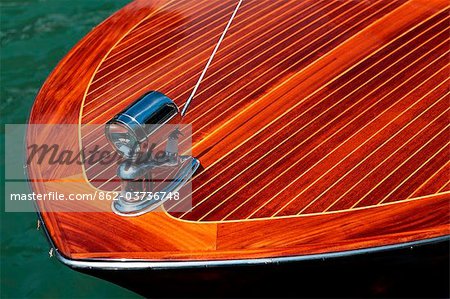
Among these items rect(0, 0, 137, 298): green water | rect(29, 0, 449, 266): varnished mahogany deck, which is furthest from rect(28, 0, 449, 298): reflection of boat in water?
rect(0, 0, 137, 298): green water

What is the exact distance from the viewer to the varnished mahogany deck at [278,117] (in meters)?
2.76

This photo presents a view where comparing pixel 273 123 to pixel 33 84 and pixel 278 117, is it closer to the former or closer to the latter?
pixel 278 117

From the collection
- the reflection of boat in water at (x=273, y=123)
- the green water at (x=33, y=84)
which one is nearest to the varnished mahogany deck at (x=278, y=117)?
the reflection of boat in water at (x=273, y=123)

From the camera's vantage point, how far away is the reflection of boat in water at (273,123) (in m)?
2.74

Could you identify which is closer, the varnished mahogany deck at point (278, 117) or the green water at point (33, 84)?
the varnished mahogany deck at point (278, 117)

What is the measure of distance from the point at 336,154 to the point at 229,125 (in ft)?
1.70

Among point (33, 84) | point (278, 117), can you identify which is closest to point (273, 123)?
point (278, 117)

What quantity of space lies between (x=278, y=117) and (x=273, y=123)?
0.16 feet

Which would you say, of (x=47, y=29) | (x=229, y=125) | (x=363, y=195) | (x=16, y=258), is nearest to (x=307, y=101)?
(x=229, y=125)

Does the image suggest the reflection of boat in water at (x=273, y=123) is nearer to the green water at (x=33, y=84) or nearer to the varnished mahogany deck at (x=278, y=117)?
the varnished mahogany deck at (x=278, y=117)

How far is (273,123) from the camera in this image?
10.5ft

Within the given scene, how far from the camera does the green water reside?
12.2ft

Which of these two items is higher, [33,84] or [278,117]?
[278,117]

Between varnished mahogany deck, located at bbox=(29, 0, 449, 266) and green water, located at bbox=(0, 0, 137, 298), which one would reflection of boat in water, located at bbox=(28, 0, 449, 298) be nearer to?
varnished mahogany deck, located at bbox=(29, 0, 449, 266)
